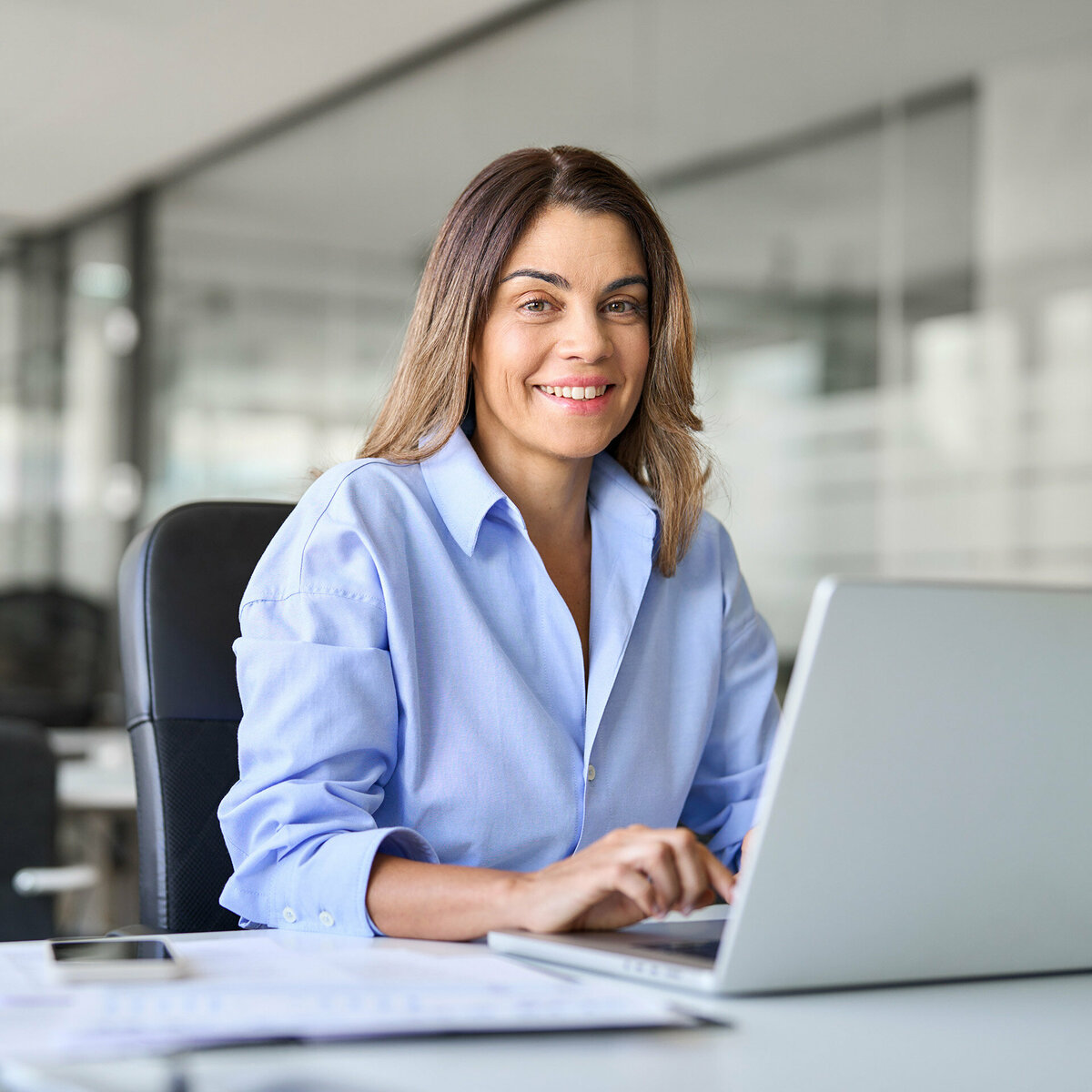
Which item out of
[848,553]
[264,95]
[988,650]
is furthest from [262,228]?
[988,650]

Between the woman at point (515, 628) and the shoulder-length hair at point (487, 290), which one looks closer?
the woman at point (515, 628)

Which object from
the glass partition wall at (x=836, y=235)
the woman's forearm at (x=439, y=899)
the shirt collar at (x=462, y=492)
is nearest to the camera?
the woman's forearm at (x=439, y=899)

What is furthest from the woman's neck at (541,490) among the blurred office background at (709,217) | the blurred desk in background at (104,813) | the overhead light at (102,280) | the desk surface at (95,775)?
the overhead light at (102,280)

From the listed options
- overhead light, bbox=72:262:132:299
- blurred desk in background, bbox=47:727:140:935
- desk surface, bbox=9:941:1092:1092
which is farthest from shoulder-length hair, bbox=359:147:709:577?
overhead light, bbox=72:262:132:299

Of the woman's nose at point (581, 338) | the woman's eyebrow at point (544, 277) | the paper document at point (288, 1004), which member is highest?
the woman's eyebrow at point (544, 277)

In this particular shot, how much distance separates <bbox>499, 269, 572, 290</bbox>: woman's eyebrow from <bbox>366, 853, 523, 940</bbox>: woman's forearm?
0.64 meters

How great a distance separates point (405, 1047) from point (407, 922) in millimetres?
384

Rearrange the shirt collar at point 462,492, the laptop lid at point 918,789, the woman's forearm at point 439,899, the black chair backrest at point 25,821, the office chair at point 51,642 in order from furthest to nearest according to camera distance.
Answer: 1. the office chair at point 51,642
2. the black chair backrest at point 25,821
3. the shirt collar at point 462,492
4. the woman's forearm at point 439,899
5. the laptop lid at point 918,789

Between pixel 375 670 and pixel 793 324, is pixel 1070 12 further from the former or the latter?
pixel 375 670

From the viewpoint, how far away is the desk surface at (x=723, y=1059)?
2.01 ft

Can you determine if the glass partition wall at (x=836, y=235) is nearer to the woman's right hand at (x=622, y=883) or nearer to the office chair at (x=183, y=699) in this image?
the office chair at (x=183, y=699)

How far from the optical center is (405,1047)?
26.7 inches

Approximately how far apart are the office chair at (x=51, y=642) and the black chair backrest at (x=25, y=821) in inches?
159

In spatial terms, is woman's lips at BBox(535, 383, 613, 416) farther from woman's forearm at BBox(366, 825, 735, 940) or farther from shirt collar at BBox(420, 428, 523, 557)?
woman's forearm at BBox(366, 825, 735, 940)
